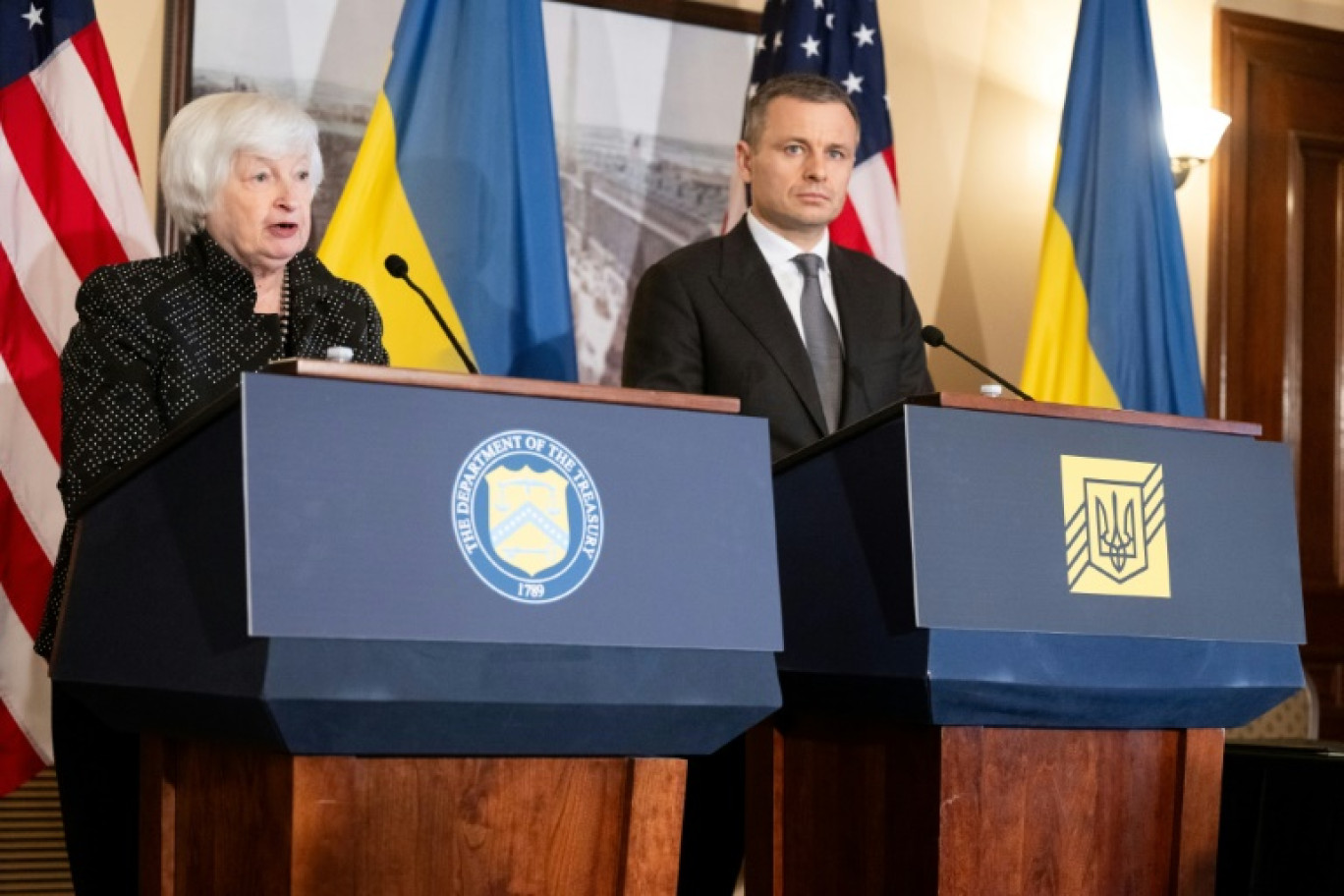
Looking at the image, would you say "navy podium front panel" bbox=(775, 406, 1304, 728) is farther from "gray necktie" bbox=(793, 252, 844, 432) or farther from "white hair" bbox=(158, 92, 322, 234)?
"white hair" bbox=(158, 92, 322, 234)

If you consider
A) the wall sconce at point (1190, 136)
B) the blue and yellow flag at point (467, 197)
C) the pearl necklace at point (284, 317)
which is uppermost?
the wall sconce at point (1190, 136)

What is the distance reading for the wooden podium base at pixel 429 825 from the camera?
1.63 m

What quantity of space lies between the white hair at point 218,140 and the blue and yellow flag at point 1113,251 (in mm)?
2681

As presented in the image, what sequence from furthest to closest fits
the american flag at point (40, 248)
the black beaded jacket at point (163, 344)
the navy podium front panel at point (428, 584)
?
the american flag at point (40, 248), the black beaded jacket at point (163, 344), the navy podium front panel at point (428, 584)

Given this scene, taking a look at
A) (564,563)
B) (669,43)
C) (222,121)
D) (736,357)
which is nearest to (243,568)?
(564,563)

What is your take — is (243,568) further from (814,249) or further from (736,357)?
(814,249)

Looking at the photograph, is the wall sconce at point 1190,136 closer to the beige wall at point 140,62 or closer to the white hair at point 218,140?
the beige wall at point 140,62

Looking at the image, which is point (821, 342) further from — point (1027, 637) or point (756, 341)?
point (1027, 637)

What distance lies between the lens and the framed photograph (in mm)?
4078

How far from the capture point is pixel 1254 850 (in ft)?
10.5

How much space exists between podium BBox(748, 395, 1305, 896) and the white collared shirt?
82 centimetres

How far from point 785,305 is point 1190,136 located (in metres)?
2.46

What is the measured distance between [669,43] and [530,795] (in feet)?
10.3

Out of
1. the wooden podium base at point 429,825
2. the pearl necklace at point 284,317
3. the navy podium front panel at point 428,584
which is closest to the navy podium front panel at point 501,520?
the navy podium front panel at point 428,584
